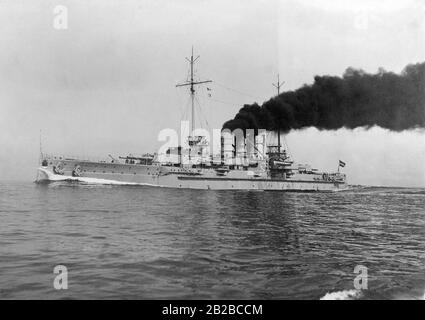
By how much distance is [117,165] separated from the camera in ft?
163

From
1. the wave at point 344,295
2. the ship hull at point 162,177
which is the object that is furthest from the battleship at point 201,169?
the wave at point 344,295

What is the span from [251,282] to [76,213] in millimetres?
13759

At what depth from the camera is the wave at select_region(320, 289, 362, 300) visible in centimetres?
654

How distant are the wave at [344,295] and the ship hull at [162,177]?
45.2 m

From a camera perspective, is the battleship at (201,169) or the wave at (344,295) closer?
the wave at (344,295)

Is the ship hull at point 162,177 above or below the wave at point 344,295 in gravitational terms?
above

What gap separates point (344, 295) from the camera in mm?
6719

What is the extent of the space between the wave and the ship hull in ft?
148

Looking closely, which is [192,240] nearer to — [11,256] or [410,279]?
[11,256]

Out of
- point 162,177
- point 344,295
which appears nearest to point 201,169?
point 162,177

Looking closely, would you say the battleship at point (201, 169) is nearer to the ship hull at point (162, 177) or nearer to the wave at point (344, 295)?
the ship hull at point (162, 177)

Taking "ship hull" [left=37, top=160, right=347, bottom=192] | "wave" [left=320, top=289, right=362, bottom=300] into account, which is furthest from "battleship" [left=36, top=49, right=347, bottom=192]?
"wave" [left=320, top=289, right=362, bottom=300]

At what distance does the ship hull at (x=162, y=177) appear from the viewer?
4916cm

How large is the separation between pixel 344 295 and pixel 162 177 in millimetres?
46052
